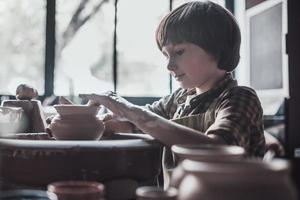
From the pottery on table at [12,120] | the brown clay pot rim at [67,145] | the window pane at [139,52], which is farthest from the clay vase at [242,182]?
the window pane at [139,52]

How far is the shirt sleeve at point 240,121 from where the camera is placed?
1135mm

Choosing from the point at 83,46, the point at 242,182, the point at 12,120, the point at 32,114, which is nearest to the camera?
the point at 242,182

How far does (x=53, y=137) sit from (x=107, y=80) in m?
1.93

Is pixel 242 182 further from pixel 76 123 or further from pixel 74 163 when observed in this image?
pixel 76 123

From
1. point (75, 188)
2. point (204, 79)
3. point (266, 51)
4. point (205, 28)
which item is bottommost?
point (75, 188)

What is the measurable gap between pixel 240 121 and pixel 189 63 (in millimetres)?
320

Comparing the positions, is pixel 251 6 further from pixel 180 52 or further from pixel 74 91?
pixel 180 52

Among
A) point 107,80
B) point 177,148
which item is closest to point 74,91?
point 107,80

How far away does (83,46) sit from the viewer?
3.26 metres

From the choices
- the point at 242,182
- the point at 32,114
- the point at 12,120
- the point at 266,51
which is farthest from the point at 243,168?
the point at 266,51

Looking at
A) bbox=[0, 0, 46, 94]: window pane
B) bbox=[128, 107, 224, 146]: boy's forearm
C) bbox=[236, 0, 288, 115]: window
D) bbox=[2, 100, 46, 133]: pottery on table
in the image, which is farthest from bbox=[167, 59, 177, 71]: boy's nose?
bbox=[0, 0, 46, 94]: window pane

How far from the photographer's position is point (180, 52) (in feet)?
4.71

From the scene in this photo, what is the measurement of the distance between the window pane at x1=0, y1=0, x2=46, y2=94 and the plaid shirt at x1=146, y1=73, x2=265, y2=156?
1.78 meters

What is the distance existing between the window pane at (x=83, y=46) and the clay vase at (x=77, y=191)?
93.8 inches
